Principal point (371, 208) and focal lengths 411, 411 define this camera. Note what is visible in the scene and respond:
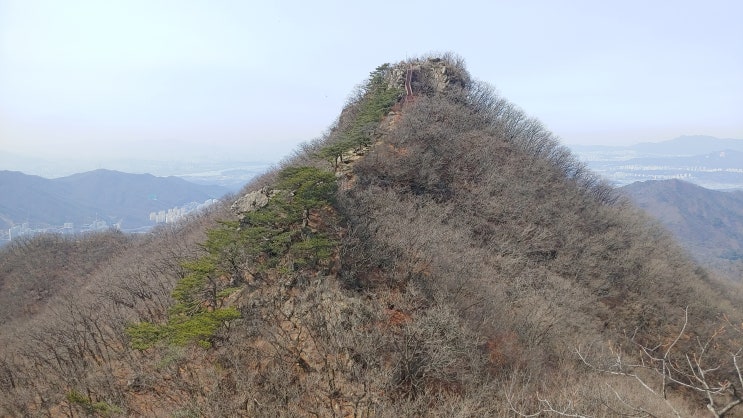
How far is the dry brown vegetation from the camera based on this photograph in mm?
12758

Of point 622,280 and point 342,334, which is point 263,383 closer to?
point 342,334

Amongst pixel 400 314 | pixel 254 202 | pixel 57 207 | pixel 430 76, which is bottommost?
pixel 57 207

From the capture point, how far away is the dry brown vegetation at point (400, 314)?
12.8 m

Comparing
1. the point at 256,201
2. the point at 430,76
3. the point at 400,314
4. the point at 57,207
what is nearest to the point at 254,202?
the point at 256,201

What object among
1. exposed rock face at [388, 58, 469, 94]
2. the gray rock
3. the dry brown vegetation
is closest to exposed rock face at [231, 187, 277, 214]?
the gray rock

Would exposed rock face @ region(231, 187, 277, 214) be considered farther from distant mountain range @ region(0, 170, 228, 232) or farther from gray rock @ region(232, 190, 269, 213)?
distant mountain range @ region(0, 170, 228, 232)

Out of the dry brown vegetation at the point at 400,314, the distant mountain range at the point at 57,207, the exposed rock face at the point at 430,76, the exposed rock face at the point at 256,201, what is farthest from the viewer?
the distant mountain range at the point at 57,207

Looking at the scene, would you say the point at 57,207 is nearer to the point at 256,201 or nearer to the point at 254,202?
the point at 254,202

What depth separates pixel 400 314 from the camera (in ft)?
51.4

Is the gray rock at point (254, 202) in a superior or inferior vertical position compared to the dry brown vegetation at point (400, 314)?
superior

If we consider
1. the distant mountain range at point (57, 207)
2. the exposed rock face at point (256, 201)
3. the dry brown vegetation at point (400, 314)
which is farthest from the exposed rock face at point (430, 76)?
the distant mountain range at point (57, 207)

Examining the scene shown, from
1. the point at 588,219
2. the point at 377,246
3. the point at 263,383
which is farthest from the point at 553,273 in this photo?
the point at 263,383

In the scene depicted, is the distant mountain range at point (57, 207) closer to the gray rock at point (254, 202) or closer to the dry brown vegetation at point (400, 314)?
the dry brown vegetation at point (400, 314)

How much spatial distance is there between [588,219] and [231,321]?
99.1 ft
